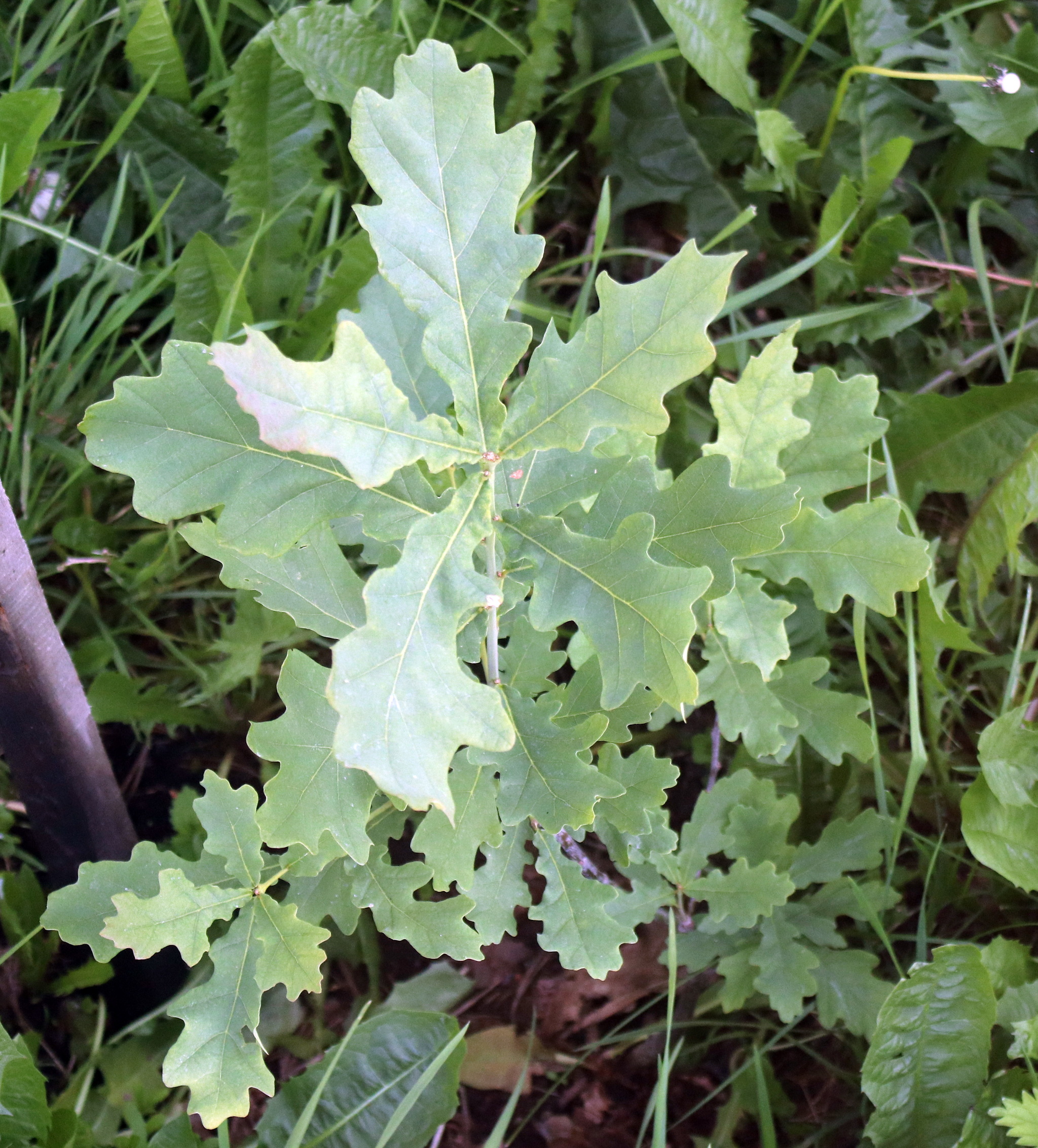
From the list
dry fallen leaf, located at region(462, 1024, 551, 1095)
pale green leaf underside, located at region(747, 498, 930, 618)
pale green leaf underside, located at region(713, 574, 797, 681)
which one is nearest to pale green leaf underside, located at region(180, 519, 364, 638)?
pale green leaf underside, located at region(713, 574, 797, 681)

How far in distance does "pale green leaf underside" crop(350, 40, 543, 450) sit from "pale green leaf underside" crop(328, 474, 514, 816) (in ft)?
0.55

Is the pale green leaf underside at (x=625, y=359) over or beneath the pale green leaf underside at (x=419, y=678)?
over

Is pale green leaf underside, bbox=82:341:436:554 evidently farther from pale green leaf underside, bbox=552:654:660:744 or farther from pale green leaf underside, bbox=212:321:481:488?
pale green leaf underside, bbox=552:654:660:744

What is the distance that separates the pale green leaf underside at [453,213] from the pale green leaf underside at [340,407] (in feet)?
0.29

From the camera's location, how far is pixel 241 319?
6.91 feet

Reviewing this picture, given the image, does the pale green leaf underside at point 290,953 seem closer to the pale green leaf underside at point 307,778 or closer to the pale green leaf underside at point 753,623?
the pale green leaf underside at point 307,778

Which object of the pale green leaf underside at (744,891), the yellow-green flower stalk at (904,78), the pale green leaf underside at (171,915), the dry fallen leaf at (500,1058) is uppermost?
the yellow-green flower stalk at (904,78)

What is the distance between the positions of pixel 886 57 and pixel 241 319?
1684mm

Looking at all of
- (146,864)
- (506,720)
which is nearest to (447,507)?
(506,720)

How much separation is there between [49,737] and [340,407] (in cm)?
97

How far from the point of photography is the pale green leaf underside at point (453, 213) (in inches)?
43.5

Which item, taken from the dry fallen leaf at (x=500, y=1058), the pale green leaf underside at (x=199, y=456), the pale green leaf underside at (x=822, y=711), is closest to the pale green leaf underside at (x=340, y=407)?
the pale green leaf underside at (x=199, y=456)

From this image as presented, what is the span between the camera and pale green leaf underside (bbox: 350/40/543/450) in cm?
111

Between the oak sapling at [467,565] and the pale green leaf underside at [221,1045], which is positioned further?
the pale green leaf underside at [221,1045]
